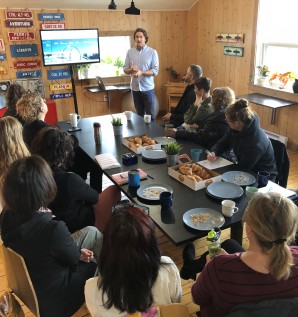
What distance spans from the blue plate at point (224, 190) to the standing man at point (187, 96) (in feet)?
6.33

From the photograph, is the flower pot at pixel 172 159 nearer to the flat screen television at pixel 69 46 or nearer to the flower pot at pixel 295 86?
the flower pot at pixel 295 86

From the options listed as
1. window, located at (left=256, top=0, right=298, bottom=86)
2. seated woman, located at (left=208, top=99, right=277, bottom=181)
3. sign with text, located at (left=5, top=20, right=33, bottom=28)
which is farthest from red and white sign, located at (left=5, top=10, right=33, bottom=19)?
seated woman, located at (left=208, top=99, right=277, bottom=181)

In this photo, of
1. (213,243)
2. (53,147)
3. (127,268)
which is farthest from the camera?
(53,147)

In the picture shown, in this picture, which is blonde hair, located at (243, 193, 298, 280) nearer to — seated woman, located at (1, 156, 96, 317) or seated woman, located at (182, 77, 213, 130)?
seated woman, located at (1, 156, 96, 317)

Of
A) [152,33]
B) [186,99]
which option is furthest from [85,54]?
[186,99]

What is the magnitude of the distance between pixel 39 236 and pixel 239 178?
4.35 feet

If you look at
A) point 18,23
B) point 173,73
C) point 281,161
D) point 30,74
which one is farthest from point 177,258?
point 173,73

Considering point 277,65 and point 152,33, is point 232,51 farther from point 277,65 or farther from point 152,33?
point 152,33

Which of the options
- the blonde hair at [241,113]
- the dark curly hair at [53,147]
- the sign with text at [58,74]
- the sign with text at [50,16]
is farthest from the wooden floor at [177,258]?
the sign with text at [50,16]

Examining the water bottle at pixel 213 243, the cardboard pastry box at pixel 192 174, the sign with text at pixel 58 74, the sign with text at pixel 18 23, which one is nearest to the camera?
the water bottle at pixel 213 243

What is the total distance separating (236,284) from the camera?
3.85ft

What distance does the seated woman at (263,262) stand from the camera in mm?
1129

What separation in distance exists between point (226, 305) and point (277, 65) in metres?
4.23

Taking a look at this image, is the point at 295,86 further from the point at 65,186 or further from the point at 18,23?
the point at 18,23
